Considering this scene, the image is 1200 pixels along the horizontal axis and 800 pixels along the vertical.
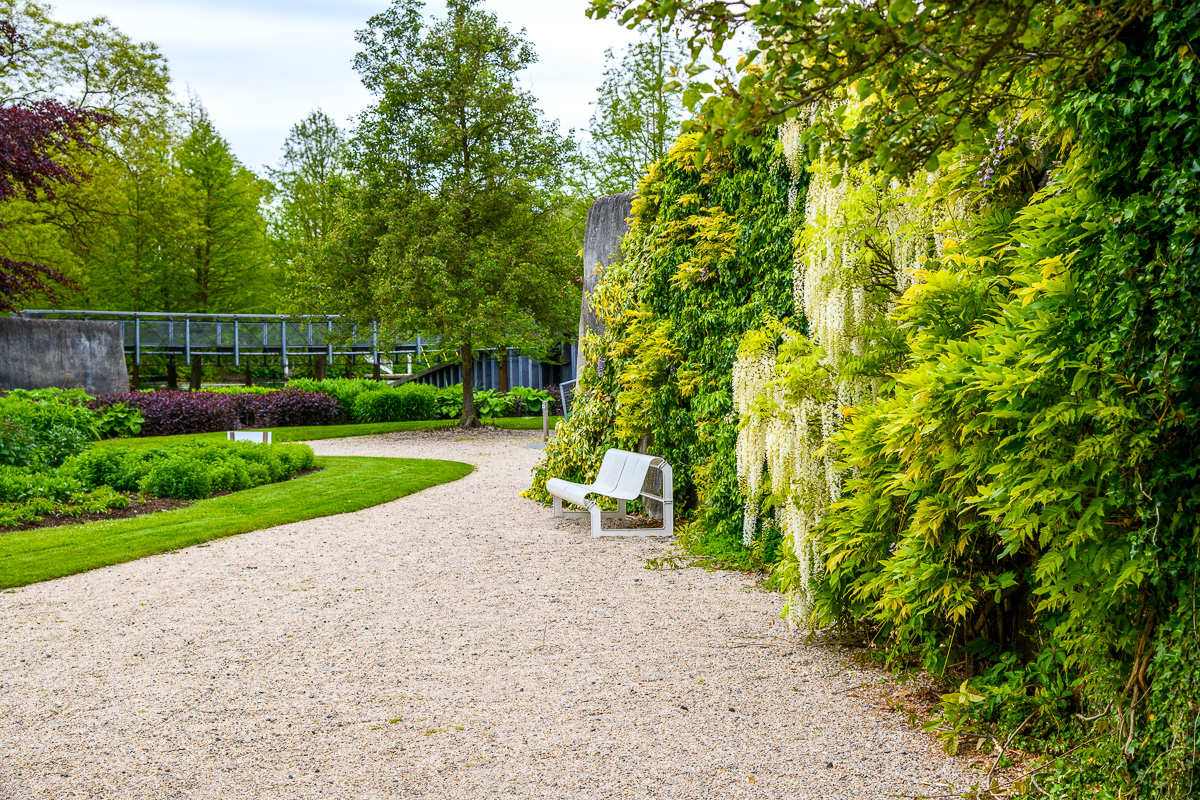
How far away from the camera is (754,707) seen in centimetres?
360

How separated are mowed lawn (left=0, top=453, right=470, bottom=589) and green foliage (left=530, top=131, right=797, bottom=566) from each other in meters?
2.75

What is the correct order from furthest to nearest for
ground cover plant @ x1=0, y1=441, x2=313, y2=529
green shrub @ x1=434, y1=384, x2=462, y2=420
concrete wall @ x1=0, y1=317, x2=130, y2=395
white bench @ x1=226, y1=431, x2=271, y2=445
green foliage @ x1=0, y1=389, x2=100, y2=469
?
1. green shrub @ x1=434, y1=384, x2=462, y2=420
2. concrete wall @ x1=0, y1=317, x2=130, y2=395
3. white bench @ x1=226, y1=431, x2=271, y2=445
4. green foliage @ x1=0, y1=389, x2=100, y2=469
5. ground cover plant @ x1=0, y1=441, x2=313, y2=529

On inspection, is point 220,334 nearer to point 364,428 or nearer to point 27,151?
point 364,428

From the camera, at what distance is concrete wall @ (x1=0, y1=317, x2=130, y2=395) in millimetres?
15453

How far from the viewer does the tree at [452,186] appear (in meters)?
17.2

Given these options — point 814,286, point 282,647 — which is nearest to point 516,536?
point 282,647

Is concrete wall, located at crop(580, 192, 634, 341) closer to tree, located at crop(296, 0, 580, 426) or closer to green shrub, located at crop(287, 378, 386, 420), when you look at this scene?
tree, located at crop(296, 0, 580, 426)

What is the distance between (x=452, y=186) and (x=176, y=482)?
1002 centimetres

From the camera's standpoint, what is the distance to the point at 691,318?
7.02 meters

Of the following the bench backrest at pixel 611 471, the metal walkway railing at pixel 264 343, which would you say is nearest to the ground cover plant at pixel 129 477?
the bench backrest at pixel 611 471

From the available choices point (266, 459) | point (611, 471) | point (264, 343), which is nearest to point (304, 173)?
point (264, 343)

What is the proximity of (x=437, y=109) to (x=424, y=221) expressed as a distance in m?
2.49

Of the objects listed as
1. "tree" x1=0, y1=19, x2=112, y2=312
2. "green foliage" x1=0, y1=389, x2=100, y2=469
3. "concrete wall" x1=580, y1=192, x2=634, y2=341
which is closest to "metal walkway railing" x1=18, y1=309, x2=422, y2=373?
"tree" x1=0, y1=19, x2=112, y2=312

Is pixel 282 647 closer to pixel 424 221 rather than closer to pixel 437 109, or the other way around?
pixel 424 221
